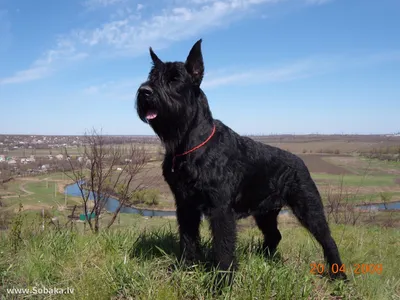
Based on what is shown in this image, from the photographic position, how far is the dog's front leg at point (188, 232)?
12.0ft

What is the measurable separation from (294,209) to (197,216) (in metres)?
1.44

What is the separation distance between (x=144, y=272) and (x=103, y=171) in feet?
33.8

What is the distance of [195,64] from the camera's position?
335 centimetres

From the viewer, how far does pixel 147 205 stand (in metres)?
32.2

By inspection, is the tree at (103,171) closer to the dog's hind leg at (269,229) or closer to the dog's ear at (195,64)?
the dog's hind leg at (269,229)

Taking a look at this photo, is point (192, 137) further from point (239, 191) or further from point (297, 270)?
point (297, 270)

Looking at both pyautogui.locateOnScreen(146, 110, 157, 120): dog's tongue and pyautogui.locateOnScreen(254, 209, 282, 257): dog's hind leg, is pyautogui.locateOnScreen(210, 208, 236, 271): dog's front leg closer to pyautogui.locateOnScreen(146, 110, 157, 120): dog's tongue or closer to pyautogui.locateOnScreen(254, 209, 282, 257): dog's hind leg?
pyautogui.locateOnScreen(146, 110, 157, 120): dog's tongue

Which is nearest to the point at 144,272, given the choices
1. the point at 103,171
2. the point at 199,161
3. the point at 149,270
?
the point at 149,270

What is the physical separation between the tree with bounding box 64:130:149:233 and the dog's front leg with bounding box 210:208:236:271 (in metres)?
9.18

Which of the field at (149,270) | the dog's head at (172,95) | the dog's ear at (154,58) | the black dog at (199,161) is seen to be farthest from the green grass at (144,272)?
the dog's ear at (154,58)

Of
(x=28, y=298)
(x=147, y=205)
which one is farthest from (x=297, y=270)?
(x=147, y=205)

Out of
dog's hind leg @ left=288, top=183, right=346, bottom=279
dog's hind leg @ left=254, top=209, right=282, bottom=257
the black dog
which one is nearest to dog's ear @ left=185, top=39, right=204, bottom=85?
the black dog

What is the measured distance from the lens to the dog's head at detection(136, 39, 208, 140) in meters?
3.14
